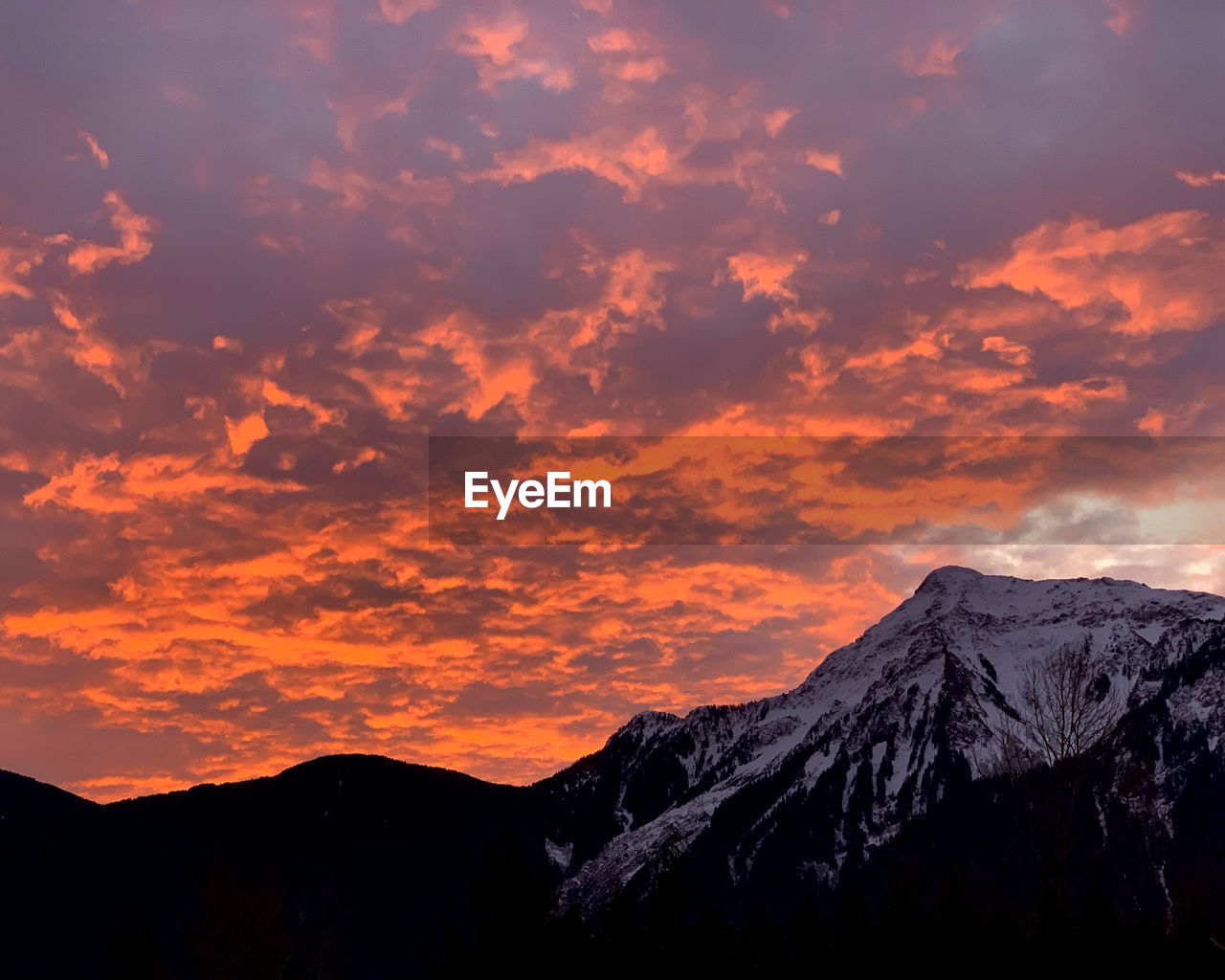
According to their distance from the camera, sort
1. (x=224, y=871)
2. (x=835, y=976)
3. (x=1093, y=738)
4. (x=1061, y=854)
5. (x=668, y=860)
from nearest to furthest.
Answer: (x=668, y=860) → (x=1061, y=854) → (x=1093, y=738) → (x=835, y=976) → (x=224, y=871)

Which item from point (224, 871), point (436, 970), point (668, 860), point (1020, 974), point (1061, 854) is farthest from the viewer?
point (224, 871)

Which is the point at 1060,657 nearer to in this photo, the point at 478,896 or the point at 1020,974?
the point at 1020,974

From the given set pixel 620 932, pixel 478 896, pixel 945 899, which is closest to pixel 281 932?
pixel 945 899

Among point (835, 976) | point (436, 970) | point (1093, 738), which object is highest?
point (1093, 738)

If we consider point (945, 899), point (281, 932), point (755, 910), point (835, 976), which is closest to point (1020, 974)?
point (945, 899)

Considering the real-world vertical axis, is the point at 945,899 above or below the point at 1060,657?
below

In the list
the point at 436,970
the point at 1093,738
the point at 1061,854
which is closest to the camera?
the point at 436,970

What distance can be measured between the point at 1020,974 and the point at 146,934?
55218mm

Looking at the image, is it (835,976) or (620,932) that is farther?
(835,976)

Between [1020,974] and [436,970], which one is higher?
[436,970]

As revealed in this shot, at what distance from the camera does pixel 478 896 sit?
41031 mm

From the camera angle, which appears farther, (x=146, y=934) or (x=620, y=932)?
(x=146, y=934)

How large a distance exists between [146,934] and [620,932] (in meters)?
55.7

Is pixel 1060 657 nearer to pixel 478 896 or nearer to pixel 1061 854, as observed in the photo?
pixel 1061 854
